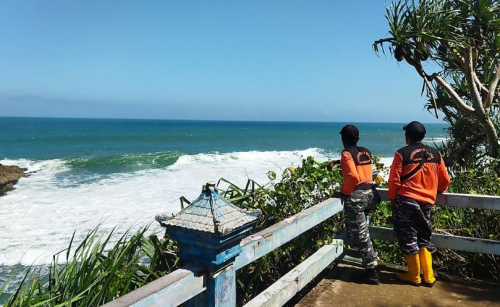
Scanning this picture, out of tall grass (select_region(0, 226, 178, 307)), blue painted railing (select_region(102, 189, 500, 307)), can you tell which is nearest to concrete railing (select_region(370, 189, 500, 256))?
blue painted railing (select_region(102, 189, 500, 307))

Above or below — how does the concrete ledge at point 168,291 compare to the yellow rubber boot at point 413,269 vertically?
above

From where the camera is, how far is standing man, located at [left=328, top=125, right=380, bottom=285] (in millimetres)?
3678

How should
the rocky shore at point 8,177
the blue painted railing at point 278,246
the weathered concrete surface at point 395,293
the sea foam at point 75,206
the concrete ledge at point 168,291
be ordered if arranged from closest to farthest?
the concrete ledge at point 168,291 < the blue painted railing at point 278,246 < the weathered concrete surface at point 395,293 < the sea foam at point 75,206 < the rocky shore at point 8,177

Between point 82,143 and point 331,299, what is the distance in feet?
151

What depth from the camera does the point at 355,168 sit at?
3.67m

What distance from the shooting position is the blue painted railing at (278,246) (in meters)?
1.65

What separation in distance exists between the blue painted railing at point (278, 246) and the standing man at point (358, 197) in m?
0.14

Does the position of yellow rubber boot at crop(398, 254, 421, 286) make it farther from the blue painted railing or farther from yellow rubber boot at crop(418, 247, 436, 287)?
the blue painted railing

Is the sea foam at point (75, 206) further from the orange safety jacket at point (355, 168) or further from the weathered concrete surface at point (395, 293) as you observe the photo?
the weathered concrete surface at point (395, 293)

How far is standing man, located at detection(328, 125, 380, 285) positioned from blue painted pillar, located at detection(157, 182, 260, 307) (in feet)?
6.12

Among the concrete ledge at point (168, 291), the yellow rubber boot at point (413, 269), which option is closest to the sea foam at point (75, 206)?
the yellow rubber boot at point (413, 269)

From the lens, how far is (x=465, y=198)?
12.1 feet

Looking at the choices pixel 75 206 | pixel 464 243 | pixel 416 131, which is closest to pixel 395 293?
pixel 464 243

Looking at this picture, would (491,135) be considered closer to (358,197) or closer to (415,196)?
(415,196)
